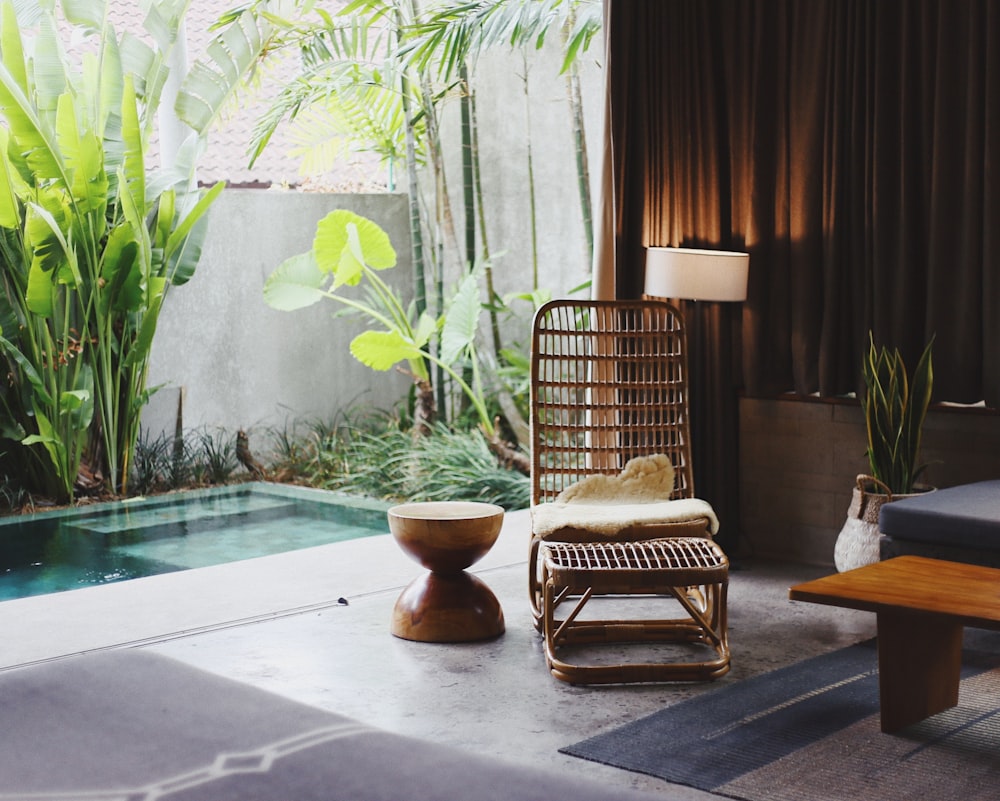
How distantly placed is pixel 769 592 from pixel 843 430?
768 mm

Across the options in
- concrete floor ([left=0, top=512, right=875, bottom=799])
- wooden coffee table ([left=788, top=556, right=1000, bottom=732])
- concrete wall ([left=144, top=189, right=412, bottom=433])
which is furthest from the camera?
concrete wall ([left=144, top=189, right=412, bottom=433])

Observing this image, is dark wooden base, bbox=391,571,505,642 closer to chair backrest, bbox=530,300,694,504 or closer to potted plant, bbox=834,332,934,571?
chair backrest, bbox=530,300,694,504

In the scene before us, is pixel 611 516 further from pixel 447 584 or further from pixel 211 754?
pixel 211 754

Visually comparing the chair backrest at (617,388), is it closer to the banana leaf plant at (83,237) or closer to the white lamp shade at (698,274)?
the white lamp shade at (698,274)

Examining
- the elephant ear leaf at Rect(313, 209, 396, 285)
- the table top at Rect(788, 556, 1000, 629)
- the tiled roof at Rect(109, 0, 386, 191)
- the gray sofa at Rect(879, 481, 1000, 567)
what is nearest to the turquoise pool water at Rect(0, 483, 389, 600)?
the elephant ear leaf at Rect(313, 209, 396, 285)

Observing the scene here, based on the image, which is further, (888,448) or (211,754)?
(888,448)

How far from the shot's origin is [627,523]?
375 cm

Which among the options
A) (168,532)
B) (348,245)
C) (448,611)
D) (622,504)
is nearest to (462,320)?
(348,245)

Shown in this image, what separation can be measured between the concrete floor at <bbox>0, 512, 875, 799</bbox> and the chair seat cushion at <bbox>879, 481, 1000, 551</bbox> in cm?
39

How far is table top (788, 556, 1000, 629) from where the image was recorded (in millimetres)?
2803

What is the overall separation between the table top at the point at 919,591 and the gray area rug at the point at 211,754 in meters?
1.54

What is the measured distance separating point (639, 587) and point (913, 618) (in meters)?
0.87

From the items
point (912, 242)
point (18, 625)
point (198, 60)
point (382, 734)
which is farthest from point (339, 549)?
point (382, 734)

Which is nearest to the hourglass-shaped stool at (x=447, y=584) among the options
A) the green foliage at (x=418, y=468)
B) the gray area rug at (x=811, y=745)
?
the gray area rug at (x=811, y=745)
